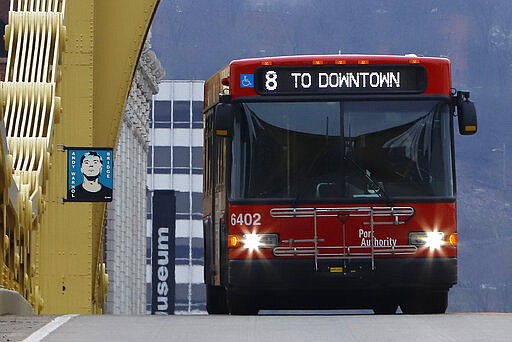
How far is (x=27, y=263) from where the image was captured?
92.9 feet

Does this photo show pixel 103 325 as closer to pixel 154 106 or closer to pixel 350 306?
pixel 350 306

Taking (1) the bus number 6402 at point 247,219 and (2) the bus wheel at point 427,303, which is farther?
(2) the bus wheel at point 427,303

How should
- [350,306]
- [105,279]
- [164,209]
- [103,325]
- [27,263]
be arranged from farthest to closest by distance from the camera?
[164,209] < [105,279] < [27,263] < [350,306] < [103,325]

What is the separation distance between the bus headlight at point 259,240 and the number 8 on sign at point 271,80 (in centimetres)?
186

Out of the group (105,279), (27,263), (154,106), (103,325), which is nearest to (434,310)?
(103,325)

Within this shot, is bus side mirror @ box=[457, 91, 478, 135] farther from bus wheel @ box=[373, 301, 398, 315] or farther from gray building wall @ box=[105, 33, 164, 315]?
gray building wall @ box=[105, 33, 164, 315]

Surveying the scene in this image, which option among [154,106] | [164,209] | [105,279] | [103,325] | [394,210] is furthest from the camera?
[154,106]

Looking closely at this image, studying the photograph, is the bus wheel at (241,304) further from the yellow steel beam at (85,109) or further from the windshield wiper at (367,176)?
the yellow steel beam at (85,109)

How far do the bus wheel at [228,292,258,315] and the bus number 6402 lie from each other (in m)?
1.03

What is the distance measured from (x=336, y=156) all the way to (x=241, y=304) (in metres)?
2.29

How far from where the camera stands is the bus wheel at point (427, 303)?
2109cm

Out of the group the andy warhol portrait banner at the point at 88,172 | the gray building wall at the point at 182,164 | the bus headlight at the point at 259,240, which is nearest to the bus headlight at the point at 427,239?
the bus headlight at the point at 259,240

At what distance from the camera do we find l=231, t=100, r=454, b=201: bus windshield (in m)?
20.6

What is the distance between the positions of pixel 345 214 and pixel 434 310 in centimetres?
188
